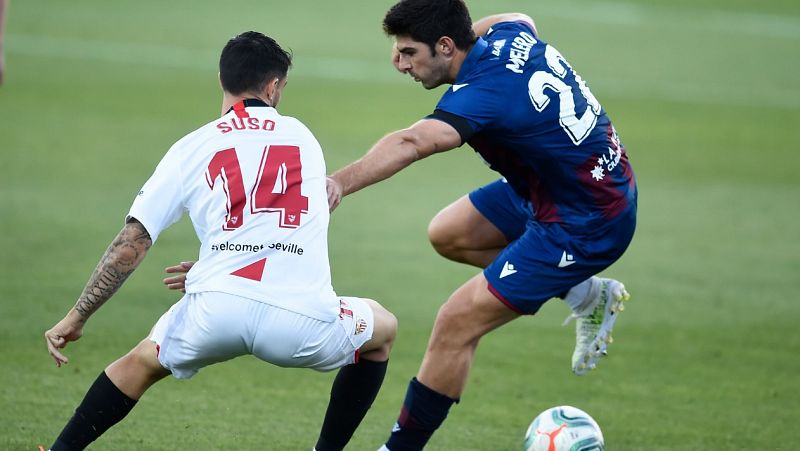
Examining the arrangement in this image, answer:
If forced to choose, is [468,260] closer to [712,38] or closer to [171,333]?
[171,333]

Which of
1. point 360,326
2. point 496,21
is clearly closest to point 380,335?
point 360,326

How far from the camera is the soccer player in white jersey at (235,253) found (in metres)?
5.07

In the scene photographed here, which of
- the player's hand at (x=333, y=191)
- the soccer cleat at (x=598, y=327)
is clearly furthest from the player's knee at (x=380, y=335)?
the soccer cleat at (x=598, y=327)

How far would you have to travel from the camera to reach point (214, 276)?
5102 mm

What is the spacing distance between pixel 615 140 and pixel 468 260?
142 cm

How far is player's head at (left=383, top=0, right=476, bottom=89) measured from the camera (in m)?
5.98

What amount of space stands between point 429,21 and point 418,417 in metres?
2.08

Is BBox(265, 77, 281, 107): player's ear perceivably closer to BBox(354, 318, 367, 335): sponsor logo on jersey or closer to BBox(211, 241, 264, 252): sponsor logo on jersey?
BBox(211, 241, 264, 252): sponsor logo on jersey

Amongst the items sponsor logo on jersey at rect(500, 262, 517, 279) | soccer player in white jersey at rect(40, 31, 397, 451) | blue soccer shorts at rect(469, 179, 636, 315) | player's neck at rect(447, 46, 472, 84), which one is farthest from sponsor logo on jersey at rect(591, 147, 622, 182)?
soccer player in white jersey at rect(40, 31, 397, 451)

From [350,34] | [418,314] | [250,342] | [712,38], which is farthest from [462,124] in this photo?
[712,38]

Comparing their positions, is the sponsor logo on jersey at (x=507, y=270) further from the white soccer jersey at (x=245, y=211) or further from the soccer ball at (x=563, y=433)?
the white soccer jersey at (x=245, y=211)

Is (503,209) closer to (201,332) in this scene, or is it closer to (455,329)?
(455,329)

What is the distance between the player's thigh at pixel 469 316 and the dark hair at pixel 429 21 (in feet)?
4.33

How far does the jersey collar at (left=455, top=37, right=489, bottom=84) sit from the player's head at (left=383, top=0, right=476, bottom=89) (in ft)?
0.12
